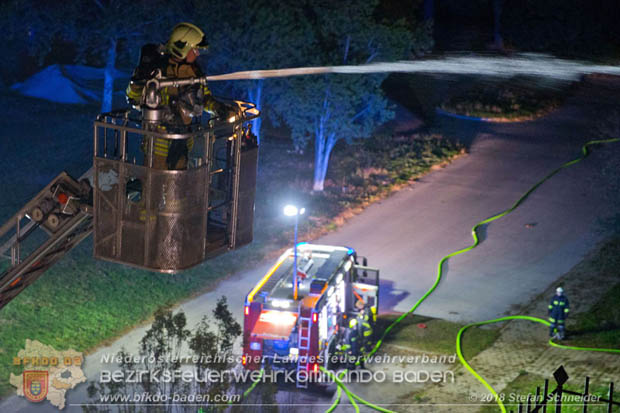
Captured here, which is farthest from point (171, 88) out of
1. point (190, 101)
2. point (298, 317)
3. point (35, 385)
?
point (35, 385)

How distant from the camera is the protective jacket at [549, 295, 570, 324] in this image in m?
18.8

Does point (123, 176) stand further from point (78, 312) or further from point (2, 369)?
point (78, 312)

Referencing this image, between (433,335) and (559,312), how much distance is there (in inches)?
103

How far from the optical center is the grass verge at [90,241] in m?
19.1

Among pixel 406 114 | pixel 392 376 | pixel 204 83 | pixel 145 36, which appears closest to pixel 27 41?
pixel 145 36

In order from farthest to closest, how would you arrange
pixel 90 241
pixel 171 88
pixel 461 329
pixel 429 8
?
pixel 429 8, pixel 90 241, pixel 461 329, pixel 171 88

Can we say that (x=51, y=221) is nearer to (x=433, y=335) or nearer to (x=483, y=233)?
(x=433, y=335)

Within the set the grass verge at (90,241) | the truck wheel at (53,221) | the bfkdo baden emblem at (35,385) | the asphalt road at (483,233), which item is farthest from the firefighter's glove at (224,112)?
the grass verge at (90,241)

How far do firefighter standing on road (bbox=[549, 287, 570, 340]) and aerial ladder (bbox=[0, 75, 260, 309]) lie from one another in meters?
10.7

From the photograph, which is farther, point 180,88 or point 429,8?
point 429,8

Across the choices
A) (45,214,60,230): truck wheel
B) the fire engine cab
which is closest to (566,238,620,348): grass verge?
the fire engine cab

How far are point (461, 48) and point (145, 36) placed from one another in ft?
82.0

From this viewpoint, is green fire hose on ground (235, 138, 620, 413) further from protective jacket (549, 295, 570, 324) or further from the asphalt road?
protective jacket (549, 295, 570, 324)

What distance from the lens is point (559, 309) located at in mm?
18812
